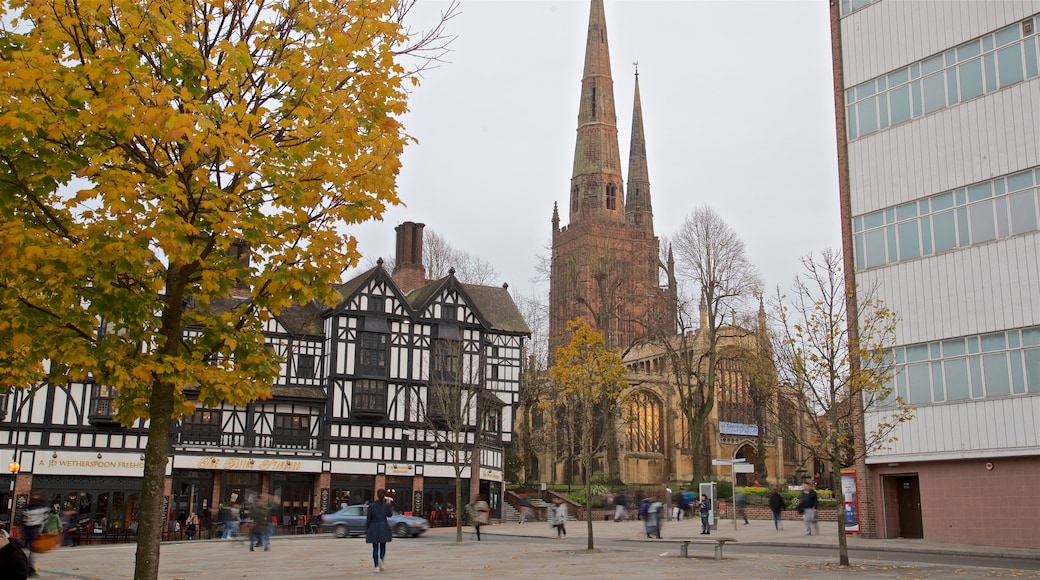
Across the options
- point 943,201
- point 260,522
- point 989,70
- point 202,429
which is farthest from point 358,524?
point 989,70

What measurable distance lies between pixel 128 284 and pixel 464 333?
38.0m

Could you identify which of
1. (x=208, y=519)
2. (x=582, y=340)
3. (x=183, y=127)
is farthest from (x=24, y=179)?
(x=208, y=519)

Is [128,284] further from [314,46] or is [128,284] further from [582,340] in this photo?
[582,340]

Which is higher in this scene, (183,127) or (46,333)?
(183,127)

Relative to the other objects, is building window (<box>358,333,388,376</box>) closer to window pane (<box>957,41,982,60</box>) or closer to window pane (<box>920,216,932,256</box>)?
window pane (<box>920,216,932,256</box>)

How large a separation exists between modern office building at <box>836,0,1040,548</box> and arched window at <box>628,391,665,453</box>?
42.2m

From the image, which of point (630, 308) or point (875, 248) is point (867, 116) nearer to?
point (875, 248)

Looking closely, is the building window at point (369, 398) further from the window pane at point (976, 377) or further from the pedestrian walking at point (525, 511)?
the window pane at point (976, 377)

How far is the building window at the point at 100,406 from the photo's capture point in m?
38.2

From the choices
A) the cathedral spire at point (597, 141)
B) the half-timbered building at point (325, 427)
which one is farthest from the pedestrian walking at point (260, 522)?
the cathedral spire at point (597, 141)

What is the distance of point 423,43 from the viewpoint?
1183 cm

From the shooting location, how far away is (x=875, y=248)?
3012cm

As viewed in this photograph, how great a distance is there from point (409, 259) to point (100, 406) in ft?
63.5

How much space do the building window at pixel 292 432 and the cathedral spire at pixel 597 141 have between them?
212 feet
